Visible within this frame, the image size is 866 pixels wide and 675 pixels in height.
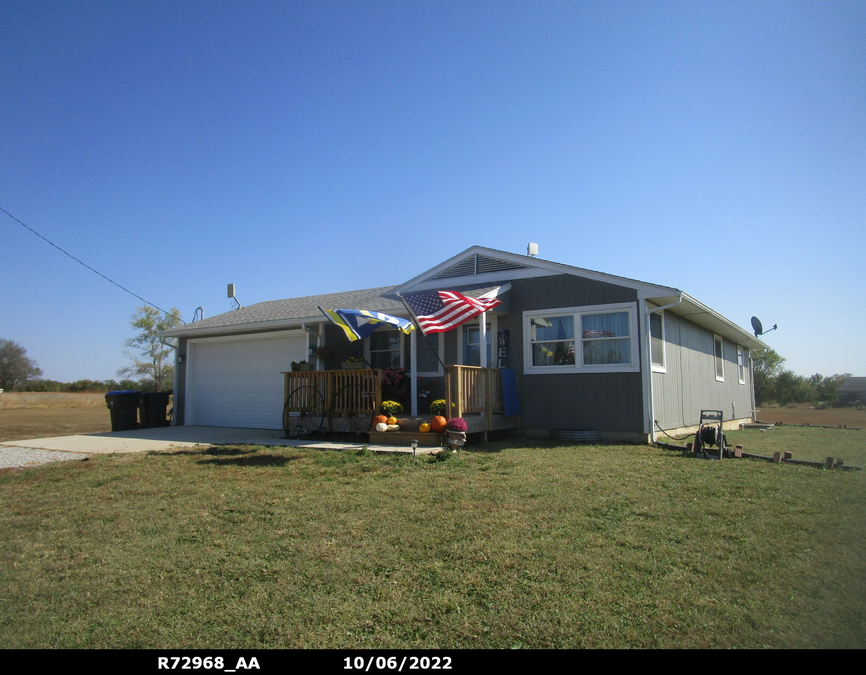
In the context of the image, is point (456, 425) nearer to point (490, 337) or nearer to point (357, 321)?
point (357, 321)

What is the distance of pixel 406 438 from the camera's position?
9219 millimetres

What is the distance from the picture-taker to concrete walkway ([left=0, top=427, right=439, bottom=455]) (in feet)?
30.5

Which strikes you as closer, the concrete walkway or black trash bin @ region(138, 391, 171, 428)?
the concrete walkway

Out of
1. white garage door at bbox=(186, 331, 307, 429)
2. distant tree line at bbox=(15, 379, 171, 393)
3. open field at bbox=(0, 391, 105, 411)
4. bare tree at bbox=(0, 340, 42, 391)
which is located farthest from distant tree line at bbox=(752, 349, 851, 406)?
bare tree at bbox=(0, 340, 42, 391)

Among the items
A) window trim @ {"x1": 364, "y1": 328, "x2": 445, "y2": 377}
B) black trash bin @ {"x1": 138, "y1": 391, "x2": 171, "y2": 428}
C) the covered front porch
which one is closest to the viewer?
the covered front porch

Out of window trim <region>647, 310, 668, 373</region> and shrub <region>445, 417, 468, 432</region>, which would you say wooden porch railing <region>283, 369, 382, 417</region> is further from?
window trim <region>647, 310, 668, 373</region>

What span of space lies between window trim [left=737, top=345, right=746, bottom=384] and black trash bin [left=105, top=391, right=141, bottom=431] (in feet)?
59.8

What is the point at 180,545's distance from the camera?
167 inches

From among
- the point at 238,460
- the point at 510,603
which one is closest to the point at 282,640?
the point at 510,603

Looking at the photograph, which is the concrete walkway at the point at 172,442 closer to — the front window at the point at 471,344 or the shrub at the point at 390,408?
the shrub at the point at 390,408

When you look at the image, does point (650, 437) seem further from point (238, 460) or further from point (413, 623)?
point (413, 623)

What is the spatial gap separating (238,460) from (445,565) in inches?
208
